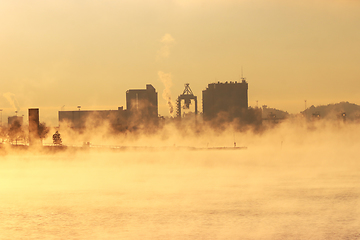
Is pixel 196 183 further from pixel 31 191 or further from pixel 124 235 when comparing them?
pixel 124 235

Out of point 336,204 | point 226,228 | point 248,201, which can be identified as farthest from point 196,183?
point 226,228

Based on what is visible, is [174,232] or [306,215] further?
[306,215]

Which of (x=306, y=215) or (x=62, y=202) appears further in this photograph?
(x=62, y=202)

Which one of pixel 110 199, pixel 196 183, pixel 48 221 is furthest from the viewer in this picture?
pixel 196 183

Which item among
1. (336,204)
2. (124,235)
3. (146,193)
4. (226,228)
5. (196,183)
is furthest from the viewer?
(196,183)

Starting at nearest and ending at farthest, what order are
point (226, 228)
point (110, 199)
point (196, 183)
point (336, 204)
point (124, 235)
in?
point (124, 235) → point (226, 228) → point (336, 204) → point (110, 199) → point (196, 183)

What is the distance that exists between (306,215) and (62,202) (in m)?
64.9

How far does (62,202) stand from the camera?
138000 millimetres

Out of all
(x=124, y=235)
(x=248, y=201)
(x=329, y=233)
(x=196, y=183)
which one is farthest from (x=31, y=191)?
(x=329, y=233)

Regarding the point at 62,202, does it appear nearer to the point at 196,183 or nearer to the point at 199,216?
the point at 199,216

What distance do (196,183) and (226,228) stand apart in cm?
9146

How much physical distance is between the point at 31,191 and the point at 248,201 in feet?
244

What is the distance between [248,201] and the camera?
137625mm

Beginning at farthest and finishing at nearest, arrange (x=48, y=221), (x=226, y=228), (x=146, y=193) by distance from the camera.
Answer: (x=146, y=193) < (x=48, y=221) < (x=226, y=228)
